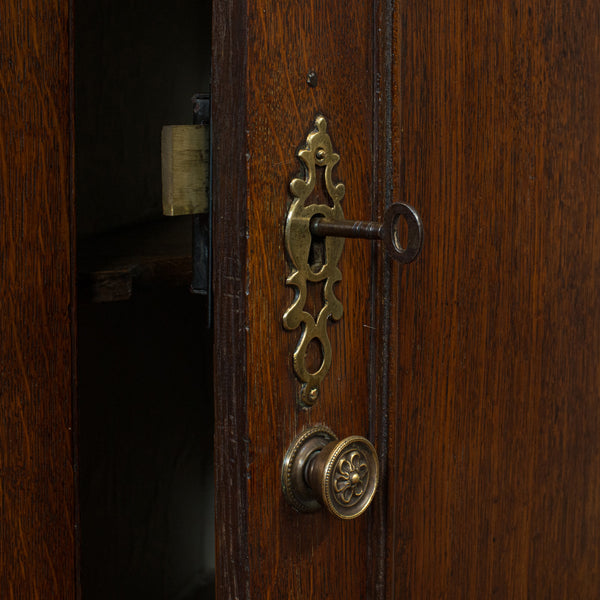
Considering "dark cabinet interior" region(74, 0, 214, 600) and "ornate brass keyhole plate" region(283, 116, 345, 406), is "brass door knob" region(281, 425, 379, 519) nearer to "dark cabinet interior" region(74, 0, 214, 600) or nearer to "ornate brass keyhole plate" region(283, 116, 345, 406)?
"ornate brass keyhole plate" region(283, 116, 345, 406)

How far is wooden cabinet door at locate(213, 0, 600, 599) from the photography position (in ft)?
1.60

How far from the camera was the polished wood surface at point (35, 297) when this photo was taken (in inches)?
22.9

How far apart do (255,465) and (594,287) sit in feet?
1.64

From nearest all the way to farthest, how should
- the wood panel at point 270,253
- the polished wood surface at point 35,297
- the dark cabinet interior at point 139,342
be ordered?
the wood panel at point 270,253 → the polished wood surface at point 35,297 → the dark cabinet interior at point 139,342

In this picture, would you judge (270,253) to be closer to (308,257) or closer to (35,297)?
(308,257)

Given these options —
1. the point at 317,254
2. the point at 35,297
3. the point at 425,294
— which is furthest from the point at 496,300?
the point at 35,297

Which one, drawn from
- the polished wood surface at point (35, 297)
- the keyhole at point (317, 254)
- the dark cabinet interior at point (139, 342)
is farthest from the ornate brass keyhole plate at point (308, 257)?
the dark cabinet interior at point (139, 342)

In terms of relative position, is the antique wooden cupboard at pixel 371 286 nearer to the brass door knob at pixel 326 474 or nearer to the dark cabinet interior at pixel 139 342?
the brass door knob at pixel 326 474

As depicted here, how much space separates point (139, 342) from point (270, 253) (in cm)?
75

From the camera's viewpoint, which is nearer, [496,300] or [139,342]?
[496,300]

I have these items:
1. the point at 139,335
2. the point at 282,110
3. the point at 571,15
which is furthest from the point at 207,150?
Answer: the point at 139,335

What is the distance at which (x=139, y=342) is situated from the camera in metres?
1.20

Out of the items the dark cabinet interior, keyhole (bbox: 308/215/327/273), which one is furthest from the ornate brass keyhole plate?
the dark cabinet interior

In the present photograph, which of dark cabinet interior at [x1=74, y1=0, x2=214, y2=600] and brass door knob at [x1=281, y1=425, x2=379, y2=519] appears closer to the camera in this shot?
brass door knob at [x1=281, y1=425, x2=379, y2=519]
